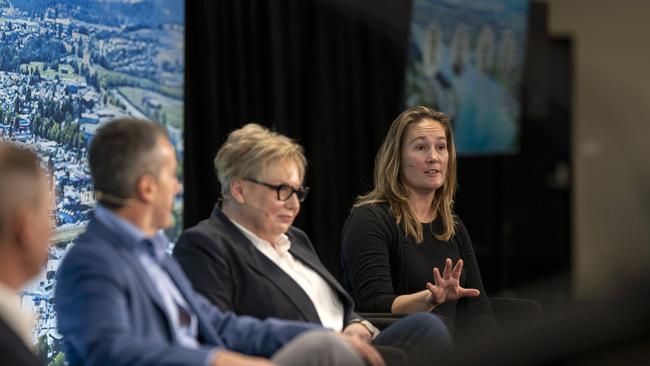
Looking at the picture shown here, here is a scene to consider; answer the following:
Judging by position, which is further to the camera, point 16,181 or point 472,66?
point 472,66

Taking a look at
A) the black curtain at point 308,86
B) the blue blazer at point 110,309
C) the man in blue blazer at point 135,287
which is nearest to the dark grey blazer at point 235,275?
the man in blue blazer at point 135,287

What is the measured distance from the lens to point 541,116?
8.87 m

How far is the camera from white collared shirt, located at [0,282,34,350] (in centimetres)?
223

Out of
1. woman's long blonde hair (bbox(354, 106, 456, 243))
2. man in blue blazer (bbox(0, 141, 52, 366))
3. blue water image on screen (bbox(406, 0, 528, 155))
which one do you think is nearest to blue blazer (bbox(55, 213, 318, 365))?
man in blue blazer (bbox(0, 141, 52, 366))

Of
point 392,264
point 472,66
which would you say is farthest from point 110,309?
point 472,66

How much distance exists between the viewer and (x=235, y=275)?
3.23 m

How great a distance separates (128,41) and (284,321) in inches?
80.5

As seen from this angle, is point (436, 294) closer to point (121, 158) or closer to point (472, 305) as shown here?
point (472, 305)

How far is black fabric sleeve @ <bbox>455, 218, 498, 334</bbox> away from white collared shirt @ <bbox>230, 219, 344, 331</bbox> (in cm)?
82

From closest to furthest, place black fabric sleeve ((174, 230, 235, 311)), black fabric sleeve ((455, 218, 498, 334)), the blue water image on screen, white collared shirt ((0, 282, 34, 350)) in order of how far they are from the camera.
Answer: white collared shirt ((0, 282, 34, 350)), black fabric sleeve ((174, 230, 235, 311)), black fabric sleeve ((455, 218, 498, 334)), the blue water image on screen

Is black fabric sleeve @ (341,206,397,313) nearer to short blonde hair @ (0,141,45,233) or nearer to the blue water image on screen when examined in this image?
short blonde hair @ (0,141,45,233)

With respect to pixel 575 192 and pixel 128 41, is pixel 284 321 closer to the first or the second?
pixel 128 41

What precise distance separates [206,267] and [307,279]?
1.29ft

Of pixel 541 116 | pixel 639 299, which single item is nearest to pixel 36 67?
pixel 639 299
